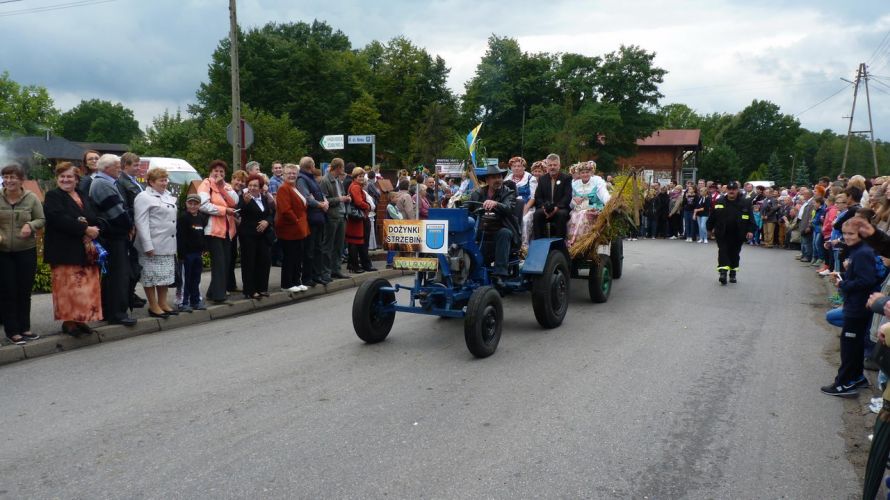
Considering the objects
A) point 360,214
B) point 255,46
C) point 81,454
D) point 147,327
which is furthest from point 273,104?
point 81,454

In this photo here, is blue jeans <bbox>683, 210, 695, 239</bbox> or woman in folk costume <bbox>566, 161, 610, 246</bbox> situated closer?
woman in folk costume <bbox>566, 161, 610, 246</bbox>

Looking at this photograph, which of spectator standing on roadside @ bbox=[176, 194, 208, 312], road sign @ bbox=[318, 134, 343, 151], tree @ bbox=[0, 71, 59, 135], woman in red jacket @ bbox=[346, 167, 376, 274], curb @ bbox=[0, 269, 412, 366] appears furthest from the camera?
tree @ bbox=[0, 71, 59, 135]

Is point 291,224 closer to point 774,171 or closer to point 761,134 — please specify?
point 774,171

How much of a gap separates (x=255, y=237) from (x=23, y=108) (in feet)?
217

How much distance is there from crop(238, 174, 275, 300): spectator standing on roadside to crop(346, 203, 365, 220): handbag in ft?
6.81

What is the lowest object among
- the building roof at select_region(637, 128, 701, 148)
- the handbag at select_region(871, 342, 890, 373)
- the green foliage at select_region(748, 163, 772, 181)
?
the handbag at select_region(871, 342, 890, 373)

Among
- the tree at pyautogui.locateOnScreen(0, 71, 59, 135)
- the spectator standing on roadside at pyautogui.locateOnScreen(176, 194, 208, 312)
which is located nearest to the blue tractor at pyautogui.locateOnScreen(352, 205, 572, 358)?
the spectator standing on roadside at pyautogui.locateOnScreen(176, 194, 208, 312)

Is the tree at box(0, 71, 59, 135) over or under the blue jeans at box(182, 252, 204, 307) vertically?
over

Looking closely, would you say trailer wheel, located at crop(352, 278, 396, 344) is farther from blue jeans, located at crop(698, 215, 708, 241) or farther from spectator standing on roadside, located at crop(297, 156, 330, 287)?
blue jeans, located at crop(698, 215, 708, 241)

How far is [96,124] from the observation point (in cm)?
9456

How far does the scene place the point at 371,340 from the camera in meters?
7.43

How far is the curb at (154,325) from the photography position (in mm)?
7141

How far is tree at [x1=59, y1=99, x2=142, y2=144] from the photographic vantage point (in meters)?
95.6

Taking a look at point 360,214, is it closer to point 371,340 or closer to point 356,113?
point 371,340
